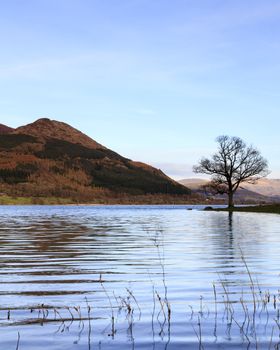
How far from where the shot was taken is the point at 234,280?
20.0 m

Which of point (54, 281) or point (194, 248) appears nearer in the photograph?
point (54, 281)

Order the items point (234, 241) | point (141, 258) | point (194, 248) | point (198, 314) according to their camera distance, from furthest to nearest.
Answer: point (234, 241) < point (194, 248) < point (141, 258) < point (198, 314)

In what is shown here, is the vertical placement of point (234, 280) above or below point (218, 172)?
below

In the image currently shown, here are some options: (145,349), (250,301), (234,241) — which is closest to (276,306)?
(250,301)

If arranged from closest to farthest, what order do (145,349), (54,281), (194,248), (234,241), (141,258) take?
(145,349), (54,281), (141,258), (194,248), (234,241)

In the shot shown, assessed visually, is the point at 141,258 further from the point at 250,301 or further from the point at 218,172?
the point at 218,172

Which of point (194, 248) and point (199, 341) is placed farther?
point (194, 248)

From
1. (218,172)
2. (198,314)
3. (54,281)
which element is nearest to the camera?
(198,314)

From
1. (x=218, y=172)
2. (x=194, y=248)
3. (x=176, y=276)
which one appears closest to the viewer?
(x=176, y=276)

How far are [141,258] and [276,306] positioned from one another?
13466mm

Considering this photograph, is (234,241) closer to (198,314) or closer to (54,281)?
(54,281)

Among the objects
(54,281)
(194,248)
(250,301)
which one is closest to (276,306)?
(250,301)

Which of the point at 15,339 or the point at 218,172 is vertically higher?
the point at 218,172

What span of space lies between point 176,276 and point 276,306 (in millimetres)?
6530
